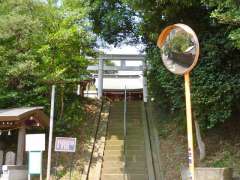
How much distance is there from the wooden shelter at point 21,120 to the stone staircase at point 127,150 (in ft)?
8.49

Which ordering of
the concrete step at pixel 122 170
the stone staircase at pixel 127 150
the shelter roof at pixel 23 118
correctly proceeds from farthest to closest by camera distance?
the concrete step at pixel 122 170 → the stone staircase at pixel 127 150 → the shelter roof at pixel 23 118

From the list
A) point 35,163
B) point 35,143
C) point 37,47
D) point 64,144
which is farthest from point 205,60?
point 37,47

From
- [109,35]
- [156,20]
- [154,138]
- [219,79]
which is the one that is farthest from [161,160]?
[109,35]

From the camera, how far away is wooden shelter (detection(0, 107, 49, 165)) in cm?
1178

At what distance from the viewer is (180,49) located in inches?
226

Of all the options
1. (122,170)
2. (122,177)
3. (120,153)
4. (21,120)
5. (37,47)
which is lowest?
(122,177)

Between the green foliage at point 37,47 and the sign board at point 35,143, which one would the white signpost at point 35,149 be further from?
the green foliage at point 37,47

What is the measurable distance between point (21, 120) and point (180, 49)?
7526mm

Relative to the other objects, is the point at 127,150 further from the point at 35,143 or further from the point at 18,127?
the point at 35,143

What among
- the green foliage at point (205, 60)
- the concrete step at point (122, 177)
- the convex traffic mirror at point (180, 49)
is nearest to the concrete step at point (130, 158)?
the concrete step at point (122, 177)

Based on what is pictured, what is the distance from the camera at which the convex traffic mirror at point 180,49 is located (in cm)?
556

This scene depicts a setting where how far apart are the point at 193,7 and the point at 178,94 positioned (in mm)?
2694

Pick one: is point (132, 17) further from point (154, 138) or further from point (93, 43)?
point (154, 138)

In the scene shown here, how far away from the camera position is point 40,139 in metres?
10.5
